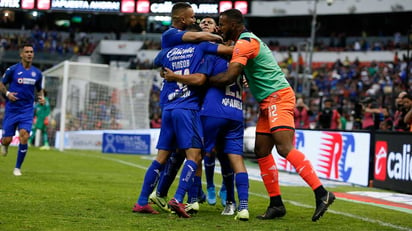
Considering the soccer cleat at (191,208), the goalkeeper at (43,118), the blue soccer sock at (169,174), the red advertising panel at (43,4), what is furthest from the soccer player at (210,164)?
the red advertising panel at (43,4)

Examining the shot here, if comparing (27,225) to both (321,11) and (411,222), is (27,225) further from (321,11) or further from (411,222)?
(321,11)

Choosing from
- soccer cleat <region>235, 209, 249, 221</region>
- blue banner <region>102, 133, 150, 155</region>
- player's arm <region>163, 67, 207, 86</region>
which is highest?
player's arm <region>163, 67, 207, 86</region>

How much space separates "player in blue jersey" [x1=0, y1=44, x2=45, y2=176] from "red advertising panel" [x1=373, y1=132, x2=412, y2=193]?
687 centimetres

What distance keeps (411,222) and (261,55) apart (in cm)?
259

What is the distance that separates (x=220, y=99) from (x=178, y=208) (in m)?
1.31

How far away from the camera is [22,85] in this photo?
1345 centimetres

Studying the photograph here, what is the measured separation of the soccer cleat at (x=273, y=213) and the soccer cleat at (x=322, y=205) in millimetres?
627

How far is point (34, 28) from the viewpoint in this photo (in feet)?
182

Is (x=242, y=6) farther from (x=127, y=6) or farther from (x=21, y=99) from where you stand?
(x=21, y=99)

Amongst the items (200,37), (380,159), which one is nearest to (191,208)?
(200,37)

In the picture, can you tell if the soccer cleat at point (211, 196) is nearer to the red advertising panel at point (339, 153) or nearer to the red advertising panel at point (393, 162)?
the red advertising panel at point (393, 162)

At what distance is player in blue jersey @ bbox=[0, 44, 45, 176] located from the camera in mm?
12867

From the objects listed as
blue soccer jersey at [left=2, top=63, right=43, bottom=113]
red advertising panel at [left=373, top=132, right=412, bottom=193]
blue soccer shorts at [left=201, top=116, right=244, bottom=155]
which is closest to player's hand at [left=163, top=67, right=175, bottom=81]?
blue soccer shorts at [left=201, top=116, right=244, bottom=155]

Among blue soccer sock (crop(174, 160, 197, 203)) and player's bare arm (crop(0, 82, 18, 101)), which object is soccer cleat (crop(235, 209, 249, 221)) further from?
player's bare arm (crop(0, 82, 18, 101))
